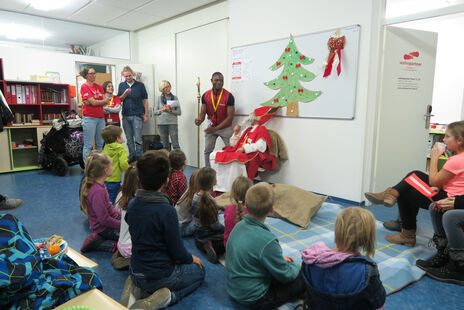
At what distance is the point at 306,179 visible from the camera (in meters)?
3.96

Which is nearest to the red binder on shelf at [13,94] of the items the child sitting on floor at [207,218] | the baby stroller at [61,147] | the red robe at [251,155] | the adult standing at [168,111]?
the baby stroller at [61,147]

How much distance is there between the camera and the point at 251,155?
3.77m

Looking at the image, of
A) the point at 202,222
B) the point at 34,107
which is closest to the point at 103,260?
the point at 202,222

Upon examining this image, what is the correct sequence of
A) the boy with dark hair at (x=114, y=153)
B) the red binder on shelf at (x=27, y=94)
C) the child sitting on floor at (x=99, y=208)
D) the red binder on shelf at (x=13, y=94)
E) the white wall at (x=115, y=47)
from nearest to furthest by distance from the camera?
the child sitting on floor at (x=99, y=208), the boy with dark hair at (x=114, y=153), the red binder on shelf at (x=13, y=94), the red binder on shelf at (x=27, y=94), the white wall at (x=115, y=47)

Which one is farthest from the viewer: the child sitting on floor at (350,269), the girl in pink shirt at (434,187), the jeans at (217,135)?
the jeans at (217,135)

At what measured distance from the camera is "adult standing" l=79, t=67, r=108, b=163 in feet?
14.6

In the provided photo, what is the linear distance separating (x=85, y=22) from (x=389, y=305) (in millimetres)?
6651

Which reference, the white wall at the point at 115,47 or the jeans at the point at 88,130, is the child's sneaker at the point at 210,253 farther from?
the white wall at the point at 115,47

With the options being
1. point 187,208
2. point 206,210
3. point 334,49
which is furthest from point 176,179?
point 334,49

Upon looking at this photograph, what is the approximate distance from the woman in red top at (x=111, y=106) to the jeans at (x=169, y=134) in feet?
2.54

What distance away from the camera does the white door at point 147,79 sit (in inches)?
248

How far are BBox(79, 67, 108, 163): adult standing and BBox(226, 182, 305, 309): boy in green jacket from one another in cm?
366

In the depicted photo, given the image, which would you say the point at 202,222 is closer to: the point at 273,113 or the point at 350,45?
the point at 273,113

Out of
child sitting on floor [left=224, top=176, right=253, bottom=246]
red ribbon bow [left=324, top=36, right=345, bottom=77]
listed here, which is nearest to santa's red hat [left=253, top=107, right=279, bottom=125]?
red ribbon bow [left=324, top=36, right=345, bottom=77]
